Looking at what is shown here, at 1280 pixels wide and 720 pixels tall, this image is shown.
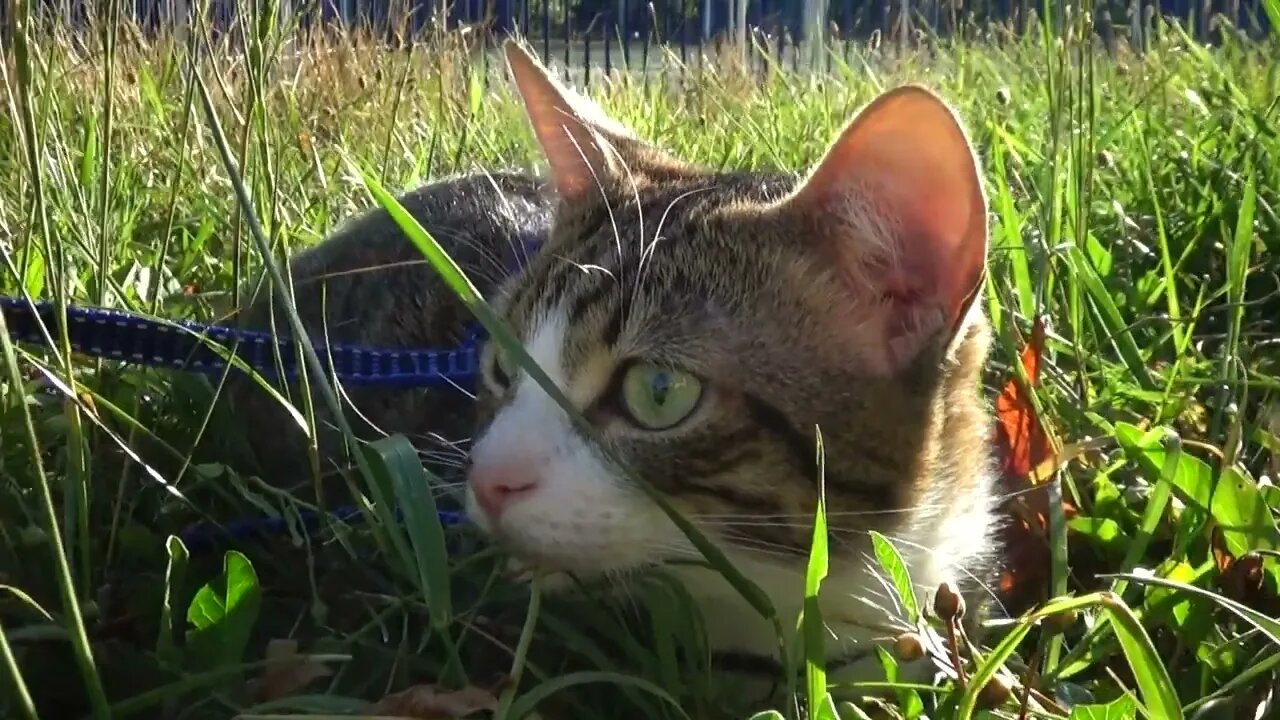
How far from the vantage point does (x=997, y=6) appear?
19.6 ft

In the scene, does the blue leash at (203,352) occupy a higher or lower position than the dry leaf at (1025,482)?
higher

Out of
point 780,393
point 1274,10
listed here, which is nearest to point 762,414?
point 780,393

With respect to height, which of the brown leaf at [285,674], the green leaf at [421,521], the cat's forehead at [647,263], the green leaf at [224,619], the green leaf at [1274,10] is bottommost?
the brown leaf at [285,674]

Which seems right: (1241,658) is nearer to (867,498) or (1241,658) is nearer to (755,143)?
(867,498)

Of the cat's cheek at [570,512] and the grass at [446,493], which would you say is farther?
the cat's cheek at [570,512]

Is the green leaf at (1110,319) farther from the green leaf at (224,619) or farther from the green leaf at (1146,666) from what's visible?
the green leaf at (224,619)

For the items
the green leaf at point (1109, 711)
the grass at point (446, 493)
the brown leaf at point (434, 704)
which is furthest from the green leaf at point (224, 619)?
the green leaf at point (1109, 711)

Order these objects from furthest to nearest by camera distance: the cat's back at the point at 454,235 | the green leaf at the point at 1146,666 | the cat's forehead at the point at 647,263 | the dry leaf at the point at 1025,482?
the cat's back at the point at 454,235
the dry leaf at the point at 1025,482
the cat's forehead at the point at 647,263
the green leaf at the point at 1146,666

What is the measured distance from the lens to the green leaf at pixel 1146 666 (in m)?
0.66

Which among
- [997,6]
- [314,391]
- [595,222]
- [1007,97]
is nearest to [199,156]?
[314,391]

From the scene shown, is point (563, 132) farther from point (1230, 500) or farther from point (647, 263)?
point (1230, 500)

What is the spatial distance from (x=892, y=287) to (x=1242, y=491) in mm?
323

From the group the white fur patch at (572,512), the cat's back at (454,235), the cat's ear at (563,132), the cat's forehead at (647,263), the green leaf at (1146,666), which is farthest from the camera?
the cat's back at (454,235)

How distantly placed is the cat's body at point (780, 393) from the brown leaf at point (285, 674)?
0.60 ft
